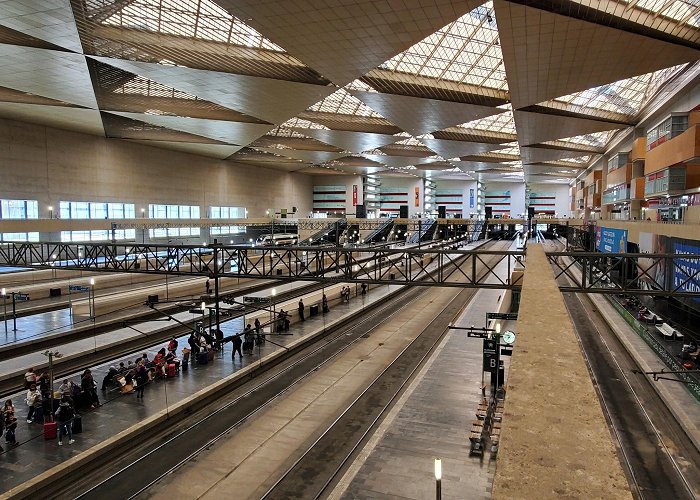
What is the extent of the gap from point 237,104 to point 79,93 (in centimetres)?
964

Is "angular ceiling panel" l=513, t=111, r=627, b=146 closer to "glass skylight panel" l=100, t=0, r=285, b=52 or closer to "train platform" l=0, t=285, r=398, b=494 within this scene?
"glass skylight panel" l=100, t=0, r=285, b=52

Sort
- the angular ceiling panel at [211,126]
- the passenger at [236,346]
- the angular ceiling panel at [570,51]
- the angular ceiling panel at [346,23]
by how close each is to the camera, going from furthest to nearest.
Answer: the angular ceiling panel at [211,126], the passenger at [236,346], the angular ceiling panel at [570,51], the angular ceiling panel at [346,23]

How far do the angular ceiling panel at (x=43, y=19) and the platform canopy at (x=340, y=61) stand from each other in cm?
8

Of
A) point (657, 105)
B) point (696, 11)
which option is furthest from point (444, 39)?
point (657, 105)

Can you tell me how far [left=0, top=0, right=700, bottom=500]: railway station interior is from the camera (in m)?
10.4

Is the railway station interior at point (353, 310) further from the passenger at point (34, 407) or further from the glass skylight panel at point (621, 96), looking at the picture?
the glass skylight panel at point (621, 96)

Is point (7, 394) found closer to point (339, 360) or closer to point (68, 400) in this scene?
point (68, 400)

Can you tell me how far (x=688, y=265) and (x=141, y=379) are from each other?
1921 cm

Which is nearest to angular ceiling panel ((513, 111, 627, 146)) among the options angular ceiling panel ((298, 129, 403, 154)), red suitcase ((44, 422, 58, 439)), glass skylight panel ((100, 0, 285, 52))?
angular ceiling panel ((298, 129, 403, 154))

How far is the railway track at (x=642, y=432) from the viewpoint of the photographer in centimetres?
1084

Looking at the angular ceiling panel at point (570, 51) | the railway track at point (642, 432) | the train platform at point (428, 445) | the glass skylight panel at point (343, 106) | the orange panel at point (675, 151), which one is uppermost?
the glass skylight panel at point (343, 106)

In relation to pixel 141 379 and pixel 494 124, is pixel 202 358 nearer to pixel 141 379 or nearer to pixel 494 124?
pixel 141 379

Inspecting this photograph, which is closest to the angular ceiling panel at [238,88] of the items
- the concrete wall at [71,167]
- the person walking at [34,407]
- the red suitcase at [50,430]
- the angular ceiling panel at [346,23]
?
the angular ceiling panel at [346,23]

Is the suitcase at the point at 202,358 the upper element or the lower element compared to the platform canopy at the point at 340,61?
lower
